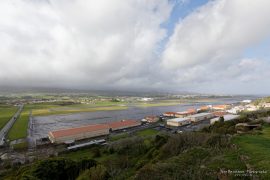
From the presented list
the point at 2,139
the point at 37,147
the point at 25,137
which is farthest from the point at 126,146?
the point at 2,139

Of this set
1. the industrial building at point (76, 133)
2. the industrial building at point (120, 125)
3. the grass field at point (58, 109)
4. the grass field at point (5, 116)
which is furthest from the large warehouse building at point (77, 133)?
the grass field at point (58, 109)

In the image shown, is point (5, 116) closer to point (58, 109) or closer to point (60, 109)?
point (58, 109)

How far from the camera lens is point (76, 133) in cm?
3531

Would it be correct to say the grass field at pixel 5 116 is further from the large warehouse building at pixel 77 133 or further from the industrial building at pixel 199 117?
the industrial building at pixel 199 117

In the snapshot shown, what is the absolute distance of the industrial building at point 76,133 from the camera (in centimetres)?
3340

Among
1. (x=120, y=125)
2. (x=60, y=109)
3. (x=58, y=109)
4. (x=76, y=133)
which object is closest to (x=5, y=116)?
(x=58, y=109)

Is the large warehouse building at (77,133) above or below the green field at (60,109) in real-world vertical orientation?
below

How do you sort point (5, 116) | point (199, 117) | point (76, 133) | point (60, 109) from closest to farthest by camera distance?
1. point (76, 133)
2. point (199, 117)
3. point (5, 116)
4. point (60, 109)

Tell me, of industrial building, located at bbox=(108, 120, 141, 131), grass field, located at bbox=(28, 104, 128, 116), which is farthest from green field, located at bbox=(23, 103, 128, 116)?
industrial building, located at bbox=(108, 120, 141, 131)

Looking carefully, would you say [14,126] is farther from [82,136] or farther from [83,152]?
[83,152]

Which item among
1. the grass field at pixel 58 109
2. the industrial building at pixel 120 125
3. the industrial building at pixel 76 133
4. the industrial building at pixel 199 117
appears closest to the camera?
the industrial building at pixel 76 133

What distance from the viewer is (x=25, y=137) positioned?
123 ft

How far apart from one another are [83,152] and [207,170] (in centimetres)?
2328

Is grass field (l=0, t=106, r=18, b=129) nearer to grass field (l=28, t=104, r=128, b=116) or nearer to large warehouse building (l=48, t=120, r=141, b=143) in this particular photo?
grass field (l=28, t=104, r=128, b=116)
